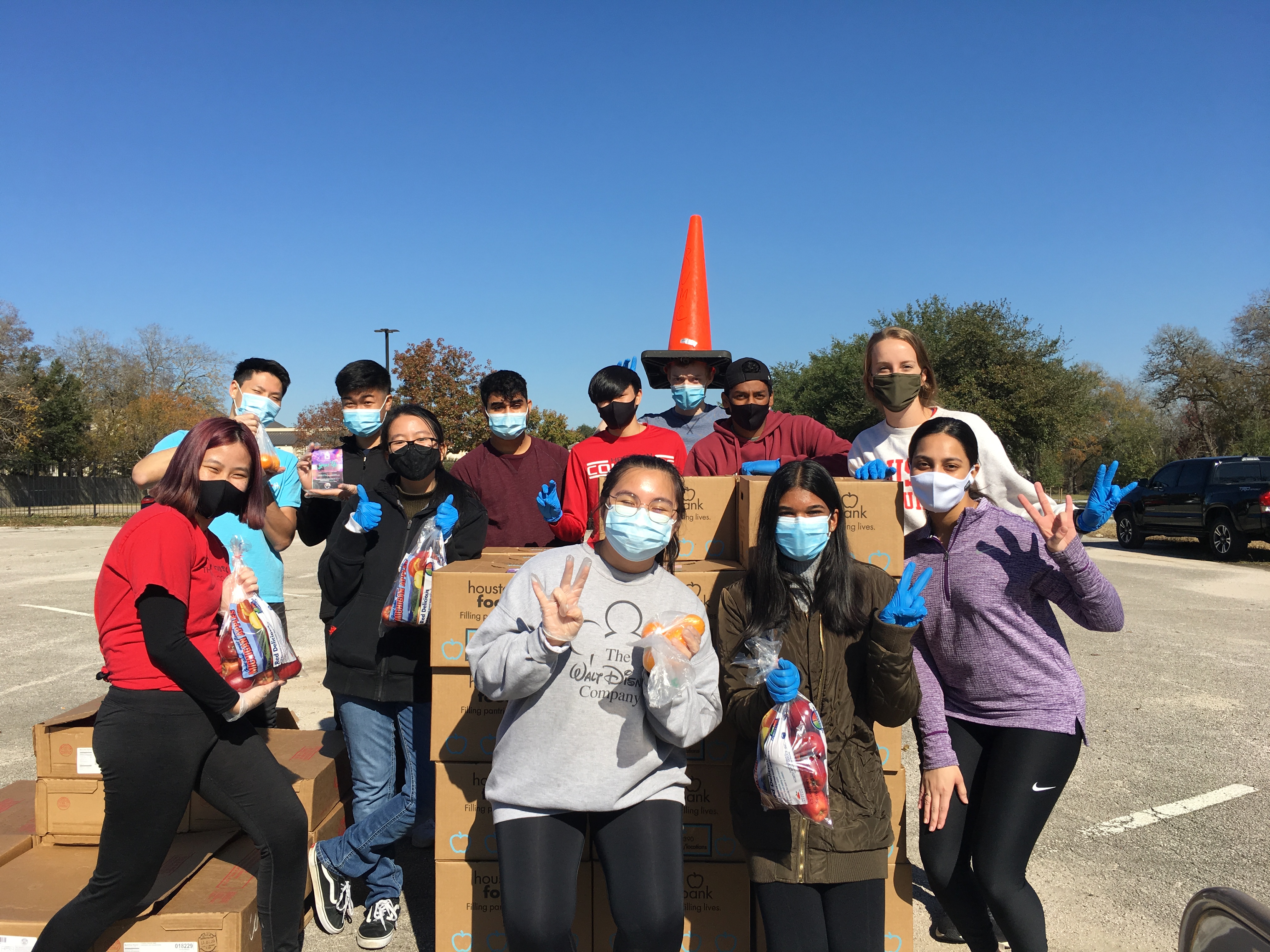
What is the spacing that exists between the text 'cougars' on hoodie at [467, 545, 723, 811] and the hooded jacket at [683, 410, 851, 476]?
163 centimetres

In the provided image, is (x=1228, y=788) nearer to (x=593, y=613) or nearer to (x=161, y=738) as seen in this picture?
(x=593, y=613)

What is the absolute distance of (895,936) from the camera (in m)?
2.91

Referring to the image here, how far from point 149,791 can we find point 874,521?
8.75ft

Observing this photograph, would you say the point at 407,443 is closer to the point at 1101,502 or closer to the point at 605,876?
the point at 605,876

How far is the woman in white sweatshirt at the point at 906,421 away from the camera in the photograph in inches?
128

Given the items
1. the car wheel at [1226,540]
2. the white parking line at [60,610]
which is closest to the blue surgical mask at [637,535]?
the white parking line at [60,610]

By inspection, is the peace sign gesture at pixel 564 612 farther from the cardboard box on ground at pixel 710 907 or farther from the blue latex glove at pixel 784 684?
the cardboard box on ground at pixel 710 907

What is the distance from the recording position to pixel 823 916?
95.9 inches

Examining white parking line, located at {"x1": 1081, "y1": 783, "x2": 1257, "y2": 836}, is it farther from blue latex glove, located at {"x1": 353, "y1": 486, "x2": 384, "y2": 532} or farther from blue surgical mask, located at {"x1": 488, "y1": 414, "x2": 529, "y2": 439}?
blue latex glove, located at {"x1": 353, "y1": 486, "x2": 384, "y2": 532}

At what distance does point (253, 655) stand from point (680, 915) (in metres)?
1.71

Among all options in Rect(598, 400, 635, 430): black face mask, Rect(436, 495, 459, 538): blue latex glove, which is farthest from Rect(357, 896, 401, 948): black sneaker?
Rect(598, 400, 635, 430): black face mask

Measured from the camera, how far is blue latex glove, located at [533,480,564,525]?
156 inches

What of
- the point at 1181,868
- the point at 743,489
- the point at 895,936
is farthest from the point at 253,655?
the point at 1181,868

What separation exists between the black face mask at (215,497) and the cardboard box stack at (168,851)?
1.10 metres
